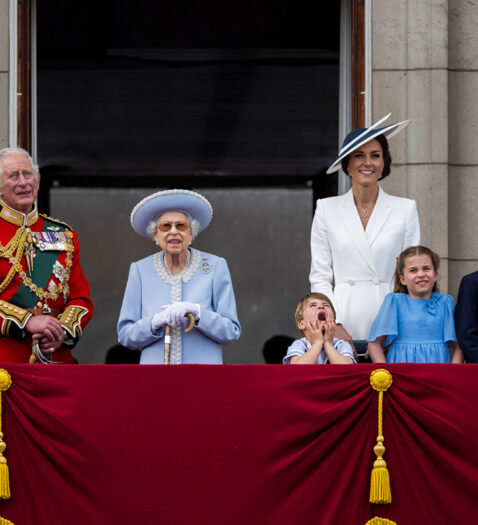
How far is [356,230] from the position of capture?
695 cm

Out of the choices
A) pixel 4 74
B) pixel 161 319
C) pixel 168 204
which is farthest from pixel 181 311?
pixel 4 74

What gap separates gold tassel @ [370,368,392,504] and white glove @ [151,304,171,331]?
1092 millimetres

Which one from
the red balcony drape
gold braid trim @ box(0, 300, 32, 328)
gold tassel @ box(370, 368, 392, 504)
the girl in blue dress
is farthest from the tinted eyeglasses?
gold tassel @ box(370, 368, 392, 504)

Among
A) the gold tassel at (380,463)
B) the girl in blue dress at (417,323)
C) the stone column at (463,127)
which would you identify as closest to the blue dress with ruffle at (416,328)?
the girl in blue dress at (417,323)

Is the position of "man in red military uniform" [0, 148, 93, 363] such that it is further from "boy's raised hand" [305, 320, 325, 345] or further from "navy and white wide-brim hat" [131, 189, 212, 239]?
"boy's raised hand" [305, 320, 325, 345]

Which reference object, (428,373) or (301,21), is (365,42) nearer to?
(301,21)

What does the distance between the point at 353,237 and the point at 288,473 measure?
174cm

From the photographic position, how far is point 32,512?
559 centimetres

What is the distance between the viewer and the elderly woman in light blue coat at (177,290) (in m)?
6.29

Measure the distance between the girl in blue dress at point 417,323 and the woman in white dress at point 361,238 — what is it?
14.7 inches

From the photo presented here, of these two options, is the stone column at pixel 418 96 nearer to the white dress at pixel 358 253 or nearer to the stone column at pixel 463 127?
the stone column at pixel 463 127

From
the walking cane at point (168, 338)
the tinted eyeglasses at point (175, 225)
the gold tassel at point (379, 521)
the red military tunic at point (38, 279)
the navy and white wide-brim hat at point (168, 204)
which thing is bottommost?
the gold tassel at point (379, 521)

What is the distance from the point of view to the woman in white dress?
6.86 m

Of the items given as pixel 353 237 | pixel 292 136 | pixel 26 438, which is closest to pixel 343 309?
pixel 353 237
